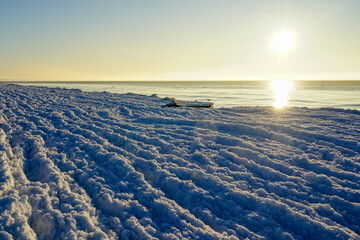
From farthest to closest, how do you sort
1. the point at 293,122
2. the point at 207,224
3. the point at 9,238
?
the point at 293,122 → the point at 207,224 → the point at 9,238

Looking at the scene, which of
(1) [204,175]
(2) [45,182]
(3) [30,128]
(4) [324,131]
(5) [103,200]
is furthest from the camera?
(4) [324,131]

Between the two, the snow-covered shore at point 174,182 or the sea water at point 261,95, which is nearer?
the snow-covered shore at point 174,182

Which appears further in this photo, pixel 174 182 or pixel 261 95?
pixel 261 95

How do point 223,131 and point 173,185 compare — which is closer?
point 173,185

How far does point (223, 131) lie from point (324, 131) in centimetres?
306

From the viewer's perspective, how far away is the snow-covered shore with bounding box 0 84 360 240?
3.11 metres

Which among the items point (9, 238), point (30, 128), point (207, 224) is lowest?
point (207, 224)

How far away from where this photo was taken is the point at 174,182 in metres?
4.13

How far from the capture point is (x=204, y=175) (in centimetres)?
439

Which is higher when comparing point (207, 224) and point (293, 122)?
point (293, 122)

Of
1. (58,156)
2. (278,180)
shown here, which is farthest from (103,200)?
(278,180)

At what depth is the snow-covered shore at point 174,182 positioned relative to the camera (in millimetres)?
3111

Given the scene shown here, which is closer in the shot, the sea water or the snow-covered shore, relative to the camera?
the snow-covered shore

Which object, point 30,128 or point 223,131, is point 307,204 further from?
point 30,128
